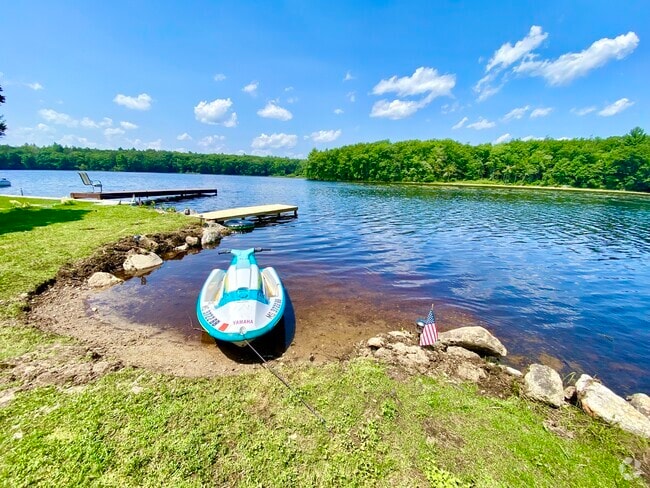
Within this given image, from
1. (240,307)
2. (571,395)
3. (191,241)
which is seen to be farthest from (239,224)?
(571,395)

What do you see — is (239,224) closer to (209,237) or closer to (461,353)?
(209,237)

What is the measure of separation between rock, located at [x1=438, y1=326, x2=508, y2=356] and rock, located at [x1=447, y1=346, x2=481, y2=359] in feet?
0.76

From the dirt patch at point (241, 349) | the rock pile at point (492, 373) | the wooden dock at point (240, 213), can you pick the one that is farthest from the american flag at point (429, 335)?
the wooden dock at point (240, 213)

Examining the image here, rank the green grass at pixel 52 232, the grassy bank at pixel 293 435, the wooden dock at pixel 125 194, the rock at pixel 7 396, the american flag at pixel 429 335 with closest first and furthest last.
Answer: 1. the grassy bank at pixel 293 435
2. the rock at pixel 7 396
3. the american flag at pixel 429 335
4. the green grass at pixel 52 232
5. the wooden dock at pixel 125 194

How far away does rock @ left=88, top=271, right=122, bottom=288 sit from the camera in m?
8.96

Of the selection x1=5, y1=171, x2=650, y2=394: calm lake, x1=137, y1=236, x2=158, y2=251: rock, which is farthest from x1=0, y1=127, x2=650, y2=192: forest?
x1=137, y1=236, x2=158, y2=251: rock

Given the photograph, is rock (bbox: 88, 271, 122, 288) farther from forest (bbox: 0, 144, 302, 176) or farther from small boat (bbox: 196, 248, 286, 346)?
forest (bbox: 0, 144, 302, 176)

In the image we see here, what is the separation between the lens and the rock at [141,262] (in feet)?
35.6

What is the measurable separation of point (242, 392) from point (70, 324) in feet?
16.5

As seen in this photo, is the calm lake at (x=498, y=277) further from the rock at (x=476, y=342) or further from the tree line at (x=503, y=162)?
the tree line at (x=503, y=162)

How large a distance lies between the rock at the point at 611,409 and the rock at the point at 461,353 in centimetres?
165

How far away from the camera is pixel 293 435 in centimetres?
383

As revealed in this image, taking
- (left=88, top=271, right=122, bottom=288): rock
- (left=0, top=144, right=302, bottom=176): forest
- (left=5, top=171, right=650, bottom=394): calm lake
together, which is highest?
(left=0, top=144, right=302, bottom=176): forest

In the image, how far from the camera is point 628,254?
52.2 ft
